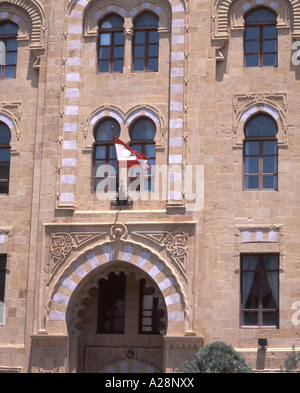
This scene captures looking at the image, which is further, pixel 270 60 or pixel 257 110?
pixel 270 60

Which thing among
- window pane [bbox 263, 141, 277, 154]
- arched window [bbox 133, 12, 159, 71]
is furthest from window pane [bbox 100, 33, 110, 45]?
window pane [bbox 263, 141, 277, 154]

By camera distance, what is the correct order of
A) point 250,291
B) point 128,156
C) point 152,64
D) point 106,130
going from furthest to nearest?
1. point 152,64
2. point 106,130
3. point 128,156
4. point 250,291

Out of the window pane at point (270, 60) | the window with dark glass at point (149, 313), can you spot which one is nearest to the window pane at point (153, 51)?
the window pane at point (270, 60)

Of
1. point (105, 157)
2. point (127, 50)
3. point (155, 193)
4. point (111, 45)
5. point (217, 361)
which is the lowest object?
point (217, 361)

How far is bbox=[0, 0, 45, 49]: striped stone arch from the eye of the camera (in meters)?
32.9

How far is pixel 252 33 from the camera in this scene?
3181 cm

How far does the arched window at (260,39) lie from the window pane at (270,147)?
2570mm

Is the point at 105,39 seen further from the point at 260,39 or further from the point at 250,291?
the point at 250,291

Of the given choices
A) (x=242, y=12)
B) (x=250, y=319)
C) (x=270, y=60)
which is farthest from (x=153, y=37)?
(x=250, y=319)

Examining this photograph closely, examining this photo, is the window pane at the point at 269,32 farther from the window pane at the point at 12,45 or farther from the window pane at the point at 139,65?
the window pane at the point at 12,45

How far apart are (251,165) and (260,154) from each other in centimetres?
44

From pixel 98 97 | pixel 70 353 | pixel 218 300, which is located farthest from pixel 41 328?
pixel 98 97

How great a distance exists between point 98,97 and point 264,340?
31.0ft

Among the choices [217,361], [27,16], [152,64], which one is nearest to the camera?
[217,361]
